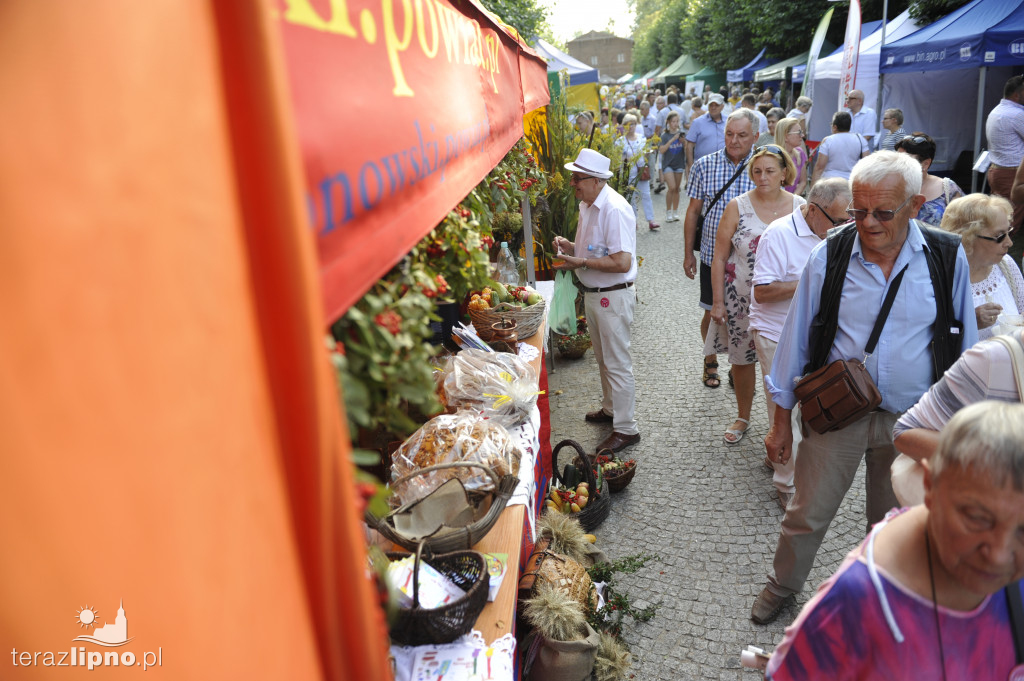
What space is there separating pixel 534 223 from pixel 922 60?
842 cm

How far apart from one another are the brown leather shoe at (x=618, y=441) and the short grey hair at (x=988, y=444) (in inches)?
142

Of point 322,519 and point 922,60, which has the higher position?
point 922,60

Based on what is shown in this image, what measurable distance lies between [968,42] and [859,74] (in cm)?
158

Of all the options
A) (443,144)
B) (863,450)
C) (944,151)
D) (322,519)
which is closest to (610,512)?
(863,450)

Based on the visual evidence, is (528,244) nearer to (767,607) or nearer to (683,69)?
(767,607)

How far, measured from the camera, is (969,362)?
75.4 inches

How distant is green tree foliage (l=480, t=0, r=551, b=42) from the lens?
831 centimetres

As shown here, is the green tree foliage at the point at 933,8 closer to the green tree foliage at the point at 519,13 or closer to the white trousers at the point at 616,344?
the green tree foliage at the point at 519,13

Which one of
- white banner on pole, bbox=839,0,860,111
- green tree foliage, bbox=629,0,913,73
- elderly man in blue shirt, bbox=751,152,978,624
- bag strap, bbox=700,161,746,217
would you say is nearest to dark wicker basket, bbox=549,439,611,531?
elderly man in blue shirt, bbox=751,152,978,624

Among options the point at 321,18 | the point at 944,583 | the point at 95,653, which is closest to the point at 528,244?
the point at 944,583

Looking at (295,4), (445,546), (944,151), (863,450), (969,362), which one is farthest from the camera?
(944,151)

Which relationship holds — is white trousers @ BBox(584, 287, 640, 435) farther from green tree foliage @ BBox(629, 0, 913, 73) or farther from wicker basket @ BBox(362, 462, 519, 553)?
green tree foliage @ BBox(629, 0, 913, 73)

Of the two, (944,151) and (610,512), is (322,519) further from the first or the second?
(944,151)

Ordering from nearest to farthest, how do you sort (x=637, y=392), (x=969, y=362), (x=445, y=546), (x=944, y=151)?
(x=969, y=362), (x=445, y=546), (x=637, y=392), (x=944, y=151)
